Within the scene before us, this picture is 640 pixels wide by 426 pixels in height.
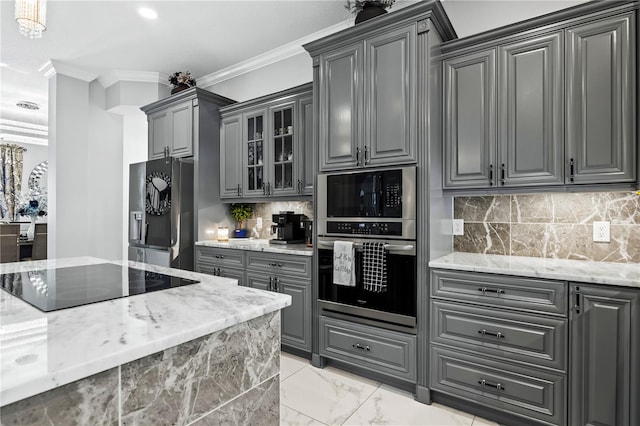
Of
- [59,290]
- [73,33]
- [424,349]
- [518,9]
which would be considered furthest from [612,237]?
[73,33]

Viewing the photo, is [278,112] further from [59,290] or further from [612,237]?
[612,237]

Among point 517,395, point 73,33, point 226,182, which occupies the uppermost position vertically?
point 73,33

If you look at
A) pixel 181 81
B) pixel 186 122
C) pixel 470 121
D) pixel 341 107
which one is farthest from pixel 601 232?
pixel 181 81

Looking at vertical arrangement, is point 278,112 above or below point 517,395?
above

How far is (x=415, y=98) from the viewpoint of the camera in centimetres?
233

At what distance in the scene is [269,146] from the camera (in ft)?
11.4

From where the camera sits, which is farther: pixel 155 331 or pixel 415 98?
pixel 415 98

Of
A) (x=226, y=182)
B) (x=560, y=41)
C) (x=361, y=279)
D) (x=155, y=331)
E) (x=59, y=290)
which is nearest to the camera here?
(x=155, y=331)

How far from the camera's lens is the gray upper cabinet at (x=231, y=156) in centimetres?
375

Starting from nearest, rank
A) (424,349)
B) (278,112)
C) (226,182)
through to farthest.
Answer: (424,349) → (278,112) → (226,182)

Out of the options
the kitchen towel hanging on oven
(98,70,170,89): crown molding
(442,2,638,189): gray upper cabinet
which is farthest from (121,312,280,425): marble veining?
(98,70,170,89): crown molding

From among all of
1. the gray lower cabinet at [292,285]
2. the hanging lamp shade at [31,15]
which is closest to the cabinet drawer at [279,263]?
the gray lower cabinet at [292,285]

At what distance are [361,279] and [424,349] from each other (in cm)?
61

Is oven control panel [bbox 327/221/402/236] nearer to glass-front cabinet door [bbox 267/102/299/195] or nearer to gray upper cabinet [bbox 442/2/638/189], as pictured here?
gray upper cabinet [bbox 442/2/638/189]
